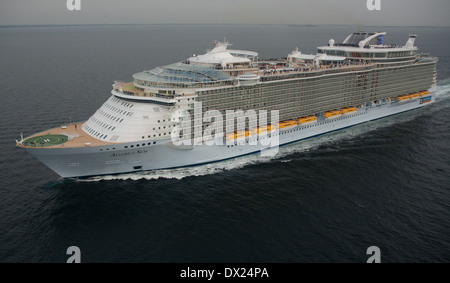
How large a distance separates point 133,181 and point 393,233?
28.0 m

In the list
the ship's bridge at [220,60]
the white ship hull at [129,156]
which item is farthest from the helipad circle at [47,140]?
the ship's bridge at [220,60]

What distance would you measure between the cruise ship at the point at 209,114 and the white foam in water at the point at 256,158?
2.48ft

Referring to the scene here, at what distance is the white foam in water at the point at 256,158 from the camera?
134 ft

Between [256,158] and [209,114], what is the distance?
969 centimetres

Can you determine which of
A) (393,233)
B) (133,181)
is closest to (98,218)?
(133,181)

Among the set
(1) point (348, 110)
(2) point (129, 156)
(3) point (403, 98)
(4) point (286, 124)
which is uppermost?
(3) point (403, 98)

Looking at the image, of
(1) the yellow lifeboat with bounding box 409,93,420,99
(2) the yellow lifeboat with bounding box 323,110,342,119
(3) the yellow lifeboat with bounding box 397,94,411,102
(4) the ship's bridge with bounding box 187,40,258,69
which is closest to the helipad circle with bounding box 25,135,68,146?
(4) the ship's bridge with bounding box 187,40,258,69

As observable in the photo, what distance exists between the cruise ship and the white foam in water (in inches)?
29.8

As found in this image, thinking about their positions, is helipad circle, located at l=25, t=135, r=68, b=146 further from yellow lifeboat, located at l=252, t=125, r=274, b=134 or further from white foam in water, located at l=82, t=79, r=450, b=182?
yellow lifeboat, located at l=252, t=125, r=274, b=134

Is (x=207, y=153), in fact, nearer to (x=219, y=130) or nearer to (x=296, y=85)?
(x=219, y=130)

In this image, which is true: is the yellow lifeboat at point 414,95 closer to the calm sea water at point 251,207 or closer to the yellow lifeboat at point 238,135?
the calm sea water at point 251,207

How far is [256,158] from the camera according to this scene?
47.3 meters

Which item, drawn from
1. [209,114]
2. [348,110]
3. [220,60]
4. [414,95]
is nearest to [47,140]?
[209,114]

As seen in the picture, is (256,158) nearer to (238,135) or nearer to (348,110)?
(238,135)
